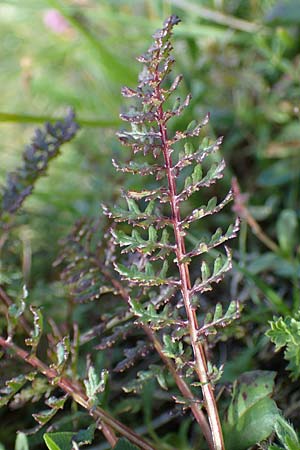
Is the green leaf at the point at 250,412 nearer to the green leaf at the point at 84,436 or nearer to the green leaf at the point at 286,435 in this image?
the green leaf at the point at 286,435

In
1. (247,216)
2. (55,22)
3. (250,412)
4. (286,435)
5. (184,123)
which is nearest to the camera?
(286,435)

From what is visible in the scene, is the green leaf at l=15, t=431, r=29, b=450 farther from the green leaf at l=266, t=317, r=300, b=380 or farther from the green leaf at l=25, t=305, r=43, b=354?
the green leaf at l=266, t=317, r=300, b=380

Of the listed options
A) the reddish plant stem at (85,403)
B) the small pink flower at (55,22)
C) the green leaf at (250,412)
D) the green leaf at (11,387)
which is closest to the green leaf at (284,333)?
the green leaf at (250,412)

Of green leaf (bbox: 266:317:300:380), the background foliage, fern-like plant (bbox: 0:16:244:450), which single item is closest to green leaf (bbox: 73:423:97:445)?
fern-like plant (bbox: 0:16:244:450)

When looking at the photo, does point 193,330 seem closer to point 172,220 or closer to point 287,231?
point 172,220

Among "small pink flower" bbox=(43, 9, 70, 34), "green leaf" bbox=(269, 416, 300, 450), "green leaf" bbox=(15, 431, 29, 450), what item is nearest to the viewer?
"green leaf" bbox=(269, 416, 300, 450)

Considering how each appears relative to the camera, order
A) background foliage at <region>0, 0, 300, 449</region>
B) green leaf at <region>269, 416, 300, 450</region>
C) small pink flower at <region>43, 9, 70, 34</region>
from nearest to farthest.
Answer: green leaf at <region>269, 416, 300, 450</region> < background foliage at <region>0, 0, 300, 449</region> < small pink flower at <region>43, 9, 70, 34</region>

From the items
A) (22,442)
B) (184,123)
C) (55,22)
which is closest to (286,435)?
(22,442)

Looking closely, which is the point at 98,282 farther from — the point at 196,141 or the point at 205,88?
the point at 205,88
